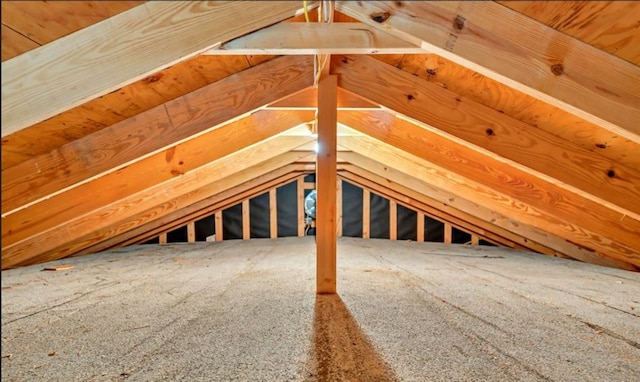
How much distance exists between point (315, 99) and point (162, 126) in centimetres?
94

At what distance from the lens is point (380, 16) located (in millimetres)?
1117

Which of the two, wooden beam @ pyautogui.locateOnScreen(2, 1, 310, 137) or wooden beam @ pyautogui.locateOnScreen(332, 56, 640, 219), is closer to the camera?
wooden beam @ pyautogui.locateOnScreen(2, 1, 310, 137)

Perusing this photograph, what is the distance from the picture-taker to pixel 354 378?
3.84 ft

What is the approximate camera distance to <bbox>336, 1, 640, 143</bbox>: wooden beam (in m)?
1.09

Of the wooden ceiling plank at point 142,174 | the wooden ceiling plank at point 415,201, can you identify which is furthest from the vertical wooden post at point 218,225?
the wooden ceiling plank at point 142,174

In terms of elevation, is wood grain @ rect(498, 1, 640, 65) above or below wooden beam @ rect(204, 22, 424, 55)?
below

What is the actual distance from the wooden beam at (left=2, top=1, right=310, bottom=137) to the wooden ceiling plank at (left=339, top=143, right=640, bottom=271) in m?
2.74

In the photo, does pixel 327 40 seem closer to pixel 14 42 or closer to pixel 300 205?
pixel 14 42

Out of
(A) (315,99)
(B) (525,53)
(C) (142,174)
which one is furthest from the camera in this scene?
(C) (142,174)

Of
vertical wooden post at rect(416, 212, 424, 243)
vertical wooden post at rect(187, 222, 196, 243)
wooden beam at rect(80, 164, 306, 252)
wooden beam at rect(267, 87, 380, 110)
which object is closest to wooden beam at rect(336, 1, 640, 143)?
wooden beam at rect(267, 87, 380, 110)

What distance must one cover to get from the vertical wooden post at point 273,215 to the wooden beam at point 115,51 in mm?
4730

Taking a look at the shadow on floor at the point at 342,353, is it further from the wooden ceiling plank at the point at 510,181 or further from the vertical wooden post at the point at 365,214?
the vertical wooden post at the point at 365,214

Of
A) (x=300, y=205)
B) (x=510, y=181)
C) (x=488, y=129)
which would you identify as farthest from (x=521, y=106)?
(x=300, y=205)

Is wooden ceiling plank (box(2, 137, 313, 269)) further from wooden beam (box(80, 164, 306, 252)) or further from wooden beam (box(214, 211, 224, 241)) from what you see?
wooden beam (box(214, 211, 224, 241))
